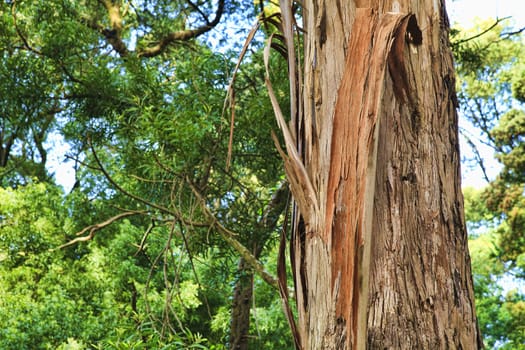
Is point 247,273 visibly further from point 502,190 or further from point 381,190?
point 502,190

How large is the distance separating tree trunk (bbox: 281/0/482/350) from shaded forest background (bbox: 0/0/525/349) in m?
0.20

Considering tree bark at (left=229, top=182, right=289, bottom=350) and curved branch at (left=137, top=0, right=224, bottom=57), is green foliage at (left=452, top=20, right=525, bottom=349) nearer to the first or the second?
curved branch at (left=137, top=0, right=224, bottom=57)

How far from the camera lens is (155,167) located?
2307 mm

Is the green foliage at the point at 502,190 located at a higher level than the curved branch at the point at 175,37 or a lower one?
higher

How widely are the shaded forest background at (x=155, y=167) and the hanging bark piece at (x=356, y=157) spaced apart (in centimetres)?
23

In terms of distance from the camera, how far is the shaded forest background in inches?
91.8

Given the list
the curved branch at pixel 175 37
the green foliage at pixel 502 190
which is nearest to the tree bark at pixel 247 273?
the curved branch at pixel 175 37

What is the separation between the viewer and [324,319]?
822 mm

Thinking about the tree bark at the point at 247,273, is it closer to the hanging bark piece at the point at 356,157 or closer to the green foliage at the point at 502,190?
the hanging bark piece at the point at 356,157

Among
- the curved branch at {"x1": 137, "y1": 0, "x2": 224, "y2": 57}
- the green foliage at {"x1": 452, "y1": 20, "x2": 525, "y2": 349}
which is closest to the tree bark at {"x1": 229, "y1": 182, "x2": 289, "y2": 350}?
the curved branch at {"x1": 137, "y1": 0, "x2": 224, "y2": 57}

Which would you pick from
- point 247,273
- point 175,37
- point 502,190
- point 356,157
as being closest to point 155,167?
point 247,273

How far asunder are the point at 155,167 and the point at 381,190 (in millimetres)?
1562

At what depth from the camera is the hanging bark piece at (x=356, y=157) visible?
80 cm

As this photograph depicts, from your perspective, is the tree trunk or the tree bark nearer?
the tree trunk
